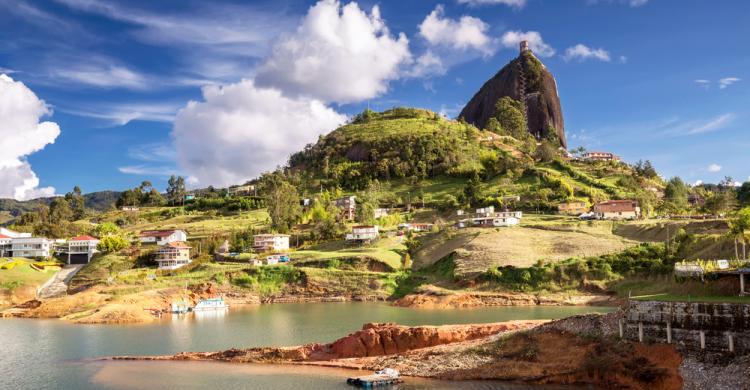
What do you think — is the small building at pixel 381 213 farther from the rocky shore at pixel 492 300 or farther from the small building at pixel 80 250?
the small building at pixel 80 250

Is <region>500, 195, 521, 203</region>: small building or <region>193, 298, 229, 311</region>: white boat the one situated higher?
<region>500, 195, 521, 203</region>: small building

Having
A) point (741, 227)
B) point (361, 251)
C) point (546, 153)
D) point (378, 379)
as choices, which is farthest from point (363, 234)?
point (378, 379)

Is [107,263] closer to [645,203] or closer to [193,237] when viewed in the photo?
[193,237]

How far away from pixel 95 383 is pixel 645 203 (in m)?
108

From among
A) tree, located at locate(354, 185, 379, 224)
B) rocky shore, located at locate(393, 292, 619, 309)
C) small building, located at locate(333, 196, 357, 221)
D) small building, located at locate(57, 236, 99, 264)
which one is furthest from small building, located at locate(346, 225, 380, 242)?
small building, located at locate(57, 236, 99, 264)

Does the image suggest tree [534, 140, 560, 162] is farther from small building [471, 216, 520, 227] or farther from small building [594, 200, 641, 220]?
small building [471, 216, 520, 227]

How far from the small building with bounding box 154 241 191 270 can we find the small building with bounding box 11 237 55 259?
2444cm

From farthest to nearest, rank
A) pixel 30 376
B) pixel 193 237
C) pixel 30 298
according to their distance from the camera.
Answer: pixel 193 237 → pixel 30 298 → pixel 30 376

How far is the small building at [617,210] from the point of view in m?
115

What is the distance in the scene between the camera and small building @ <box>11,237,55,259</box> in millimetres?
118500

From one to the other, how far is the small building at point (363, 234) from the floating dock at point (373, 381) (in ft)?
250

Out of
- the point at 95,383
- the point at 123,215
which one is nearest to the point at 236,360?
the point at 95,383

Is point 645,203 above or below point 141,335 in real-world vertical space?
above

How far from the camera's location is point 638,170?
543 ft
